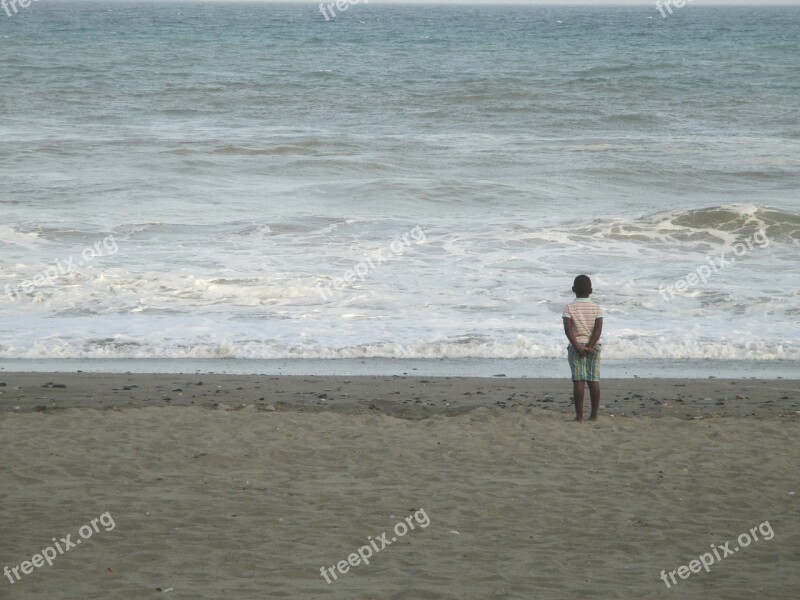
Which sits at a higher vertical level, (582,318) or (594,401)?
(582,318)

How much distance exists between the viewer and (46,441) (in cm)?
639

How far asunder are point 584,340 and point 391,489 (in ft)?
8.02

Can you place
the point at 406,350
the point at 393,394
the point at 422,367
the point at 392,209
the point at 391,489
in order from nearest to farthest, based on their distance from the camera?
1. the point at 391,489
2. the point at 393,394
3. the point at 422,367
4. the point at 406,350
5. the point at 392,209

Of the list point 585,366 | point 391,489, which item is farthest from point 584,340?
point 391,489

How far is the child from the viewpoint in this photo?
7215mm

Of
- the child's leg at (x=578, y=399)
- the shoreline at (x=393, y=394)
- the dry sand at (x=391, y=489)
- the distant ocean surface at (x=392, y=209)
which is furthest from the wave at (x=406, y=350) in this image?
the child's leg at (x=578, y=399)

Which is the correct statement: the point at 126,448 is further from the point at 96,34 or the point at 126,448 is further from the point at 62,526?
the point at 96,34

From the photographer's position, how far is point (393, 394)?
7.97 meters

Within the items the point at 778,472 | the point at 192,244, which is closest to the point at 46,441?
the point at 778,472

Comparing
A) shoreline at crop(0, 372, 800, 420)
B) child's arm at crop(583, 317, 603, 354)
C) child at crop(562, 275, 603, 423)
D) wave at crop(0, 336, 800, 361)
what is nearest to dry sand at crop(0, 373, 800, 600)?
shoreline at crop(0, 372, 800, 420)

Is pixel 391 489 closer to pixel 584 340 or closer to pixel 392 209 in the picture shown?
pixel 584 340

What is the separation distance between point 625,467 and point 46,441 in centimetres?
388

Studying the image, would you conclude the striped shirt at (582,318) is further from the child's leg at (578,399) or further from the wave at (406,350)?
the wave at (406,350)

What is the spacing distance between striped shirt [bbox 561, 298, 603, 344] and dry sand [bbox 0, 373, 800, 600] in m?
0.65
